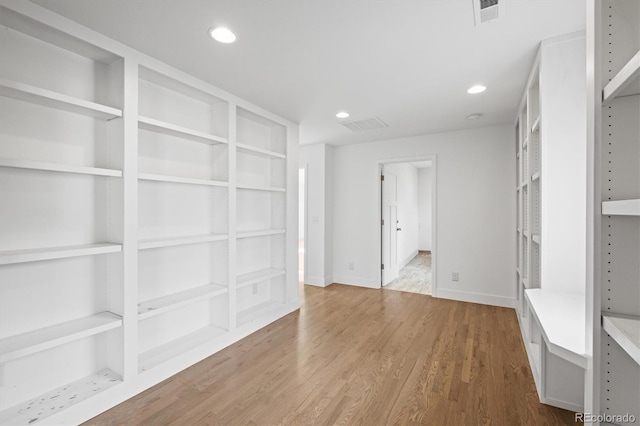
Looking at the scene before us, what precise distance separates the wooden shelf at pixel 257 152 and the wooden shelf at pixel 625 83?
9.12ft

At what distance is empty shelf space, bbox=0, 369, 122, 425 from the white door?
405 centimetres

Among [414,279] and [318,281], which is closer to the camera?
[318,281]

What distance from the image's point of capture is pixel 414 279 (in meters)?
5.69

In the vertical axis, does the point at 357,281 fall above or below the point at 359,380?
above

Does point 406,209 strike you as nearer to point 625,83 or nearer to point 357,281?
point 357,281

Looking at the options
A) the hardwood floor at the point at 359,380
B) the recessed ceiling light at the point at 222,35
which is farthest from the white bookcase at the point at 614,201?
the recessed ceiling light at the point at 222,35

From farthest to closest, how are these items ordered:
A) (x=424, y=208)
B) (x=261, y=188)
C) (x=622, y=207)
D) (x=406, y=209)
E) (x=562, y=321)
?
(x=424, y=208) → (x=406, y=209) → (x=261, y=188) → (x=562, y=321) → (x=622, y=207)

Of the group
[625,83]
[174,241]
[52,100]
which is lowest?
[174,241]

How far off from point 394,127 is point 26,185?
385cm

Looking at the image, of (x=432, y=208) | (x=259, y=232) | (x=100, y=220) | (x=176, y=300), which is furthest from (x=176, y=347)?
(x=432, y=208)

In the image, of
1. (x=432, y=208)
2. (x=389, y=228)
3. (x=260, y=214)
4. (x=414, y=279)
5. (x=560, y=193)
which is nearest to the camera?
(x=560, y=193)

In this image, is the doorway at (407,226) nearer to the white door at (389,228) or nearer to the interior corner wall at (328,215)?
the white door at (389,228)

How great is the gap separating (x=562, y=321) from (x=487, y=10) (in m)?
1.79

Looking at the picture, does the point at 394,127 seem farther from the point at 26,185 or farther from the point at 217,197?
the point at 26,185
